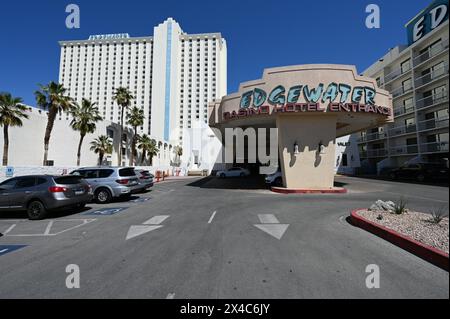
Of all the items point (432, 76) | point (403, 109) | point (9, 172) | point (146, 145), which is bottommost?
point (9, 172)

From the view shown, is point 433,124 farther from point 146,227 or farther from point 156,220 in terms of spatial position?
point 146,227

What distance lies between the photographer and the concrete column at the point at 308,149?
14.7 m

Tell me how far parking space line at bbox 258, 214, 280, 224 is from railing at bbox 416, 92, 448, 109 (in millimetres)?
31068

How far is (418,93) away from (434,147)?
26.7 ft

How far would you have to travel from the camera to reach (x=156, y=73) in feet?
339

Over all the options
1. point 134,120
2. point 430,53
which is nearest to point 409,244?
point 430,53

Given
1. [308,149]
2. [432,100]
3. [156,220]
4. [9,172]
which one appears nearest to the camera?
[156,220]

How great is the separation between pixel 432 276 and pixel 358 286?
4.48ft

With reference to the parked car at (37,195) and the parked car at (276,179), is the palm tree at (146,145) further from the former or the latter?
the parked car at (37,195)

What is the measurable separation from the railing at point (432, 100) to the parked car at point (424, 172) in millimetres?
9440

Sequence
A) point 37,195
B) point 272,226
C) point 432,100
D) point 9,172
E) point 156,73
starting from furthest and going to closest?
point 156,73
point 432,100
point 9,172
point 37,195
point 272,226

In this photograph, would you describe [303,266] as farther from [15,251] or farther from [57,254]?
[15,251]

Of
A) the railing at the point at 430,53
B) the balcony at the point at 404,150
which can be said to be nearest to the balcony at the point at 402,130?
the balcony at the point at 404,150
